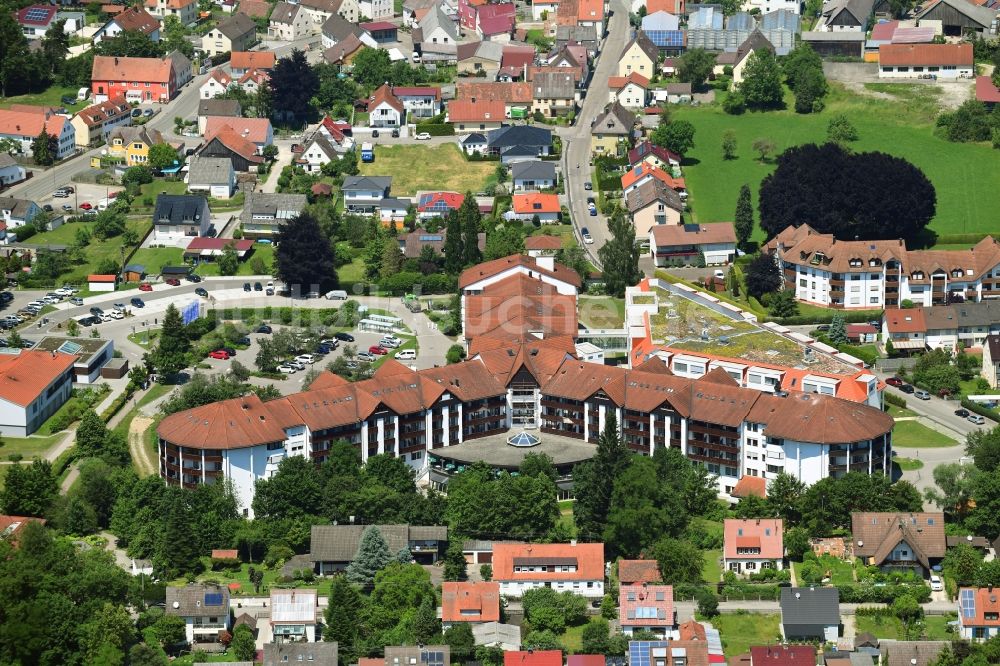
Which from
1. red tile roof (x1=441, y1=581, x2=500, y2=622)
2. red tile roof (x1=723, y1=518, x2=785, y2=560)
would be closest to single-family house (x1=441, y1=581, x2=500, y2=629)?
red tile roof (x1=441, y1=581, x2=500, y2=622)

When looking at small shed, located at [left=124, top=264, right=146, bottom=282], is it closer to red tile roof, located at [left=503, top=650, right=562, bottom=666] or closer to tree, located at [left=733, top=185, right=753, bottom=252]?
tree, located at [left=733, top=185, right=753, bottom=252]

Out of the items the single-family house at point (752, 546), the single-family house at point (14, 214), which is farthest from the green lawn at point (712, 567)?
the single-family house at point (14, 214)

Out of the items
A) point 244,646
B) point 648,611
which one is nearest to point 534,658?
point 648,611

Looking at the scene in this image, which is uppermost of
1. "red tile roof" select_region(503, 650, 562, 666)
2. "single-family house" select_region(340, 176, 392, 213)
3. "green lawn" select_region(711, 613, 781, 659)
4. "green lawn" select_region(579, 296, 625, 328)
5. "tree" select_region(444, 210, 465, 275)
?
"single-family house" select_region(340, 176, 392, 213)

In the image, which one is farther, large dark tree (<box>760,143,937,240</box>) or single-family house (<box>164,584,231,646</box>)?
large dark tree (<box>760,143,937,240</box>)

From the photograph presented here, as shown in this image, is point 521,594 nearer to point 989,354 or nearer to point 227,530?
point 227,530

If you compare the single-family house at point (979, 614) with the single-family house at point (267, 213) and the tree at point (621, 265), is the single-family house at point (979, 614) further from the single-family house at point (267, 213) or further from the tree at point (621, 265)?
the single-family house at point (267, 213)

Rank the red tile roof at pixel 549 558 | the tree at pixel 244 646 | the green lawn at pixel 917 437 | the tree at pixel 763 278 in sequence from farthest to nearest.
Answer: the tree at pixel 763 278 < the green lawn at pixel 917 437 < the red tile roof at pixel 549 558 < the tree at pixel 244 646
